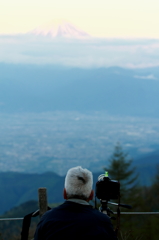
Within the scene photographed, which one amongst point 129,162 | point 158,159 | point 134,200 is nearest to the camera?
point 134,200

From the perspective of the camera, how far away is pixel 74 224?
266 cm

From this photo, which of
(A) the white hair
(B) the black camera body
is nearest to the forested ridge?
(B) the black camera body

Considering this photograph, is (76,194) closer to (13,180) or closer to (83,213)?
(83,213)

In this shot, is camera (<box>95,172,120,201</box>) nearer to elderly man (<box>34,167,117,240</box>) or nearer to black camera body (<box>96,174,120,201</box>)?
black camera body (<box>96,174,120,201</box>)

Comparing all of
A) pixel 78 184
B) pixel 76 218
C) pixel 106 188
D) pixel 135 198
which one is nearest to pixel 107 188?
pixel 106 188

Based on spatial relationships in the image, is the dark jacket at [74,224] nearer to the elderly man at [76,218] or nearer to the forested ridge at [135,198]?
the elderly man at [76,218]

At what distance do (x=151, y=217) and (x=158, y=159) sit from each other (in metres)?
160

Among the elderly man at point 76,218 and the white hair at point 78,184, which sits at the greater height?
the white hair at point 78,184

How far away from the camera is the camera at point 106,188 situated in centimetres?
338

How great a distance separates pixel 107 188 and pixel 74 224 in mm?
805

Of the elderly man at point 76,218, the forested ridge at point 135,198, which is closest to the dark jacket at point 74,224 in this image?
the elderly man at point 76,218

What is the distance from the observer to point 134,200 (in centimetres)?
3058

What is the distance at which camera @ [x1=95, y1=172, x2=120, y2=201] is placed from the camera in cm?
338

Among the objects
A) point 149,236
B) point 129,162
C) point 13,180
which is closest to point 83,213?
point 149,236
